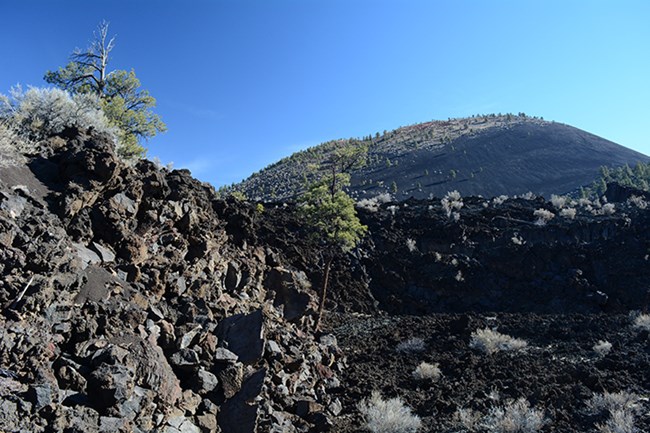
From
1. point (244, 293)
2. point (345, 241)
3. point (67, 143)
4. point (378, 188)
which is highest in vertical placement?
point (378, 188)

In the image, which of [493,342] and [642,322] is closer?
[493,342]

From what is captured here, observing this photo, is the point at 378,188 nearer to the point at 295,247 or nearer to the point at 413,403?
the point at 295,247

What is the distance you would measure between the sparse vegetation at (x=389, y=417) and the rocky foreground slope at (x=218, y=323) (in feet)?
1.26

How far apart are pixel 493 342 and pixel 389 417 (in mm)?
6550

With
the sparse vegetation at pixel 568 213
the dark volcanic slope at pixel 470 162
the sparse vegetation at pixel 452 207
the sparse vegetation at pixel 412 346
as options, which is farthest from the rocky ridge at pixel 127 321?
the dark volcanic slope at pixel 470 162

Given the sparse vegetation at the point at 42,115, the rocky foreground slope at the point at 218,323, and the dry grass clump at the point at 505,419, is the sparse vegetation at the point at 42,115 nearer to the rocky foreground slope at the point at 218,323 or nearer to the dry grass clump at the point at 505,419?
the rocky foreground slope at the point at 218,323

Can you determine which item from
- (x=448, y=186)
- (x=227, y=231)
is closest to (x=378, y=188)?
(x=448, y=186)

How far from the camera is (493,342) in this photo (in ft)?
47.9

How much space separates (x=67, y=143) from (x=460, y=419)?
A: 37.1ft

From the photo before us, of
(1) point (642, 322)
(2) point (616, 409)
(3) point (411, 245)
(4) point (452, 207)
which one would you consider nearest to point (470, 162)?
(4) point (452, 207)

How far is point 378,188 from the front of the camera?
54562 millimetres

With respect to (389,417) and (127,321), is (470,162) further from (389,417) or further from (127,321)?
(127,321)

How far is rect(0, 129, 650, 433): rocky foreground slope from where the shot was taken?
22.0 ft

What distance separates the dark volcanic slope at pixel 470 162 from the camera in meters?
55.0
